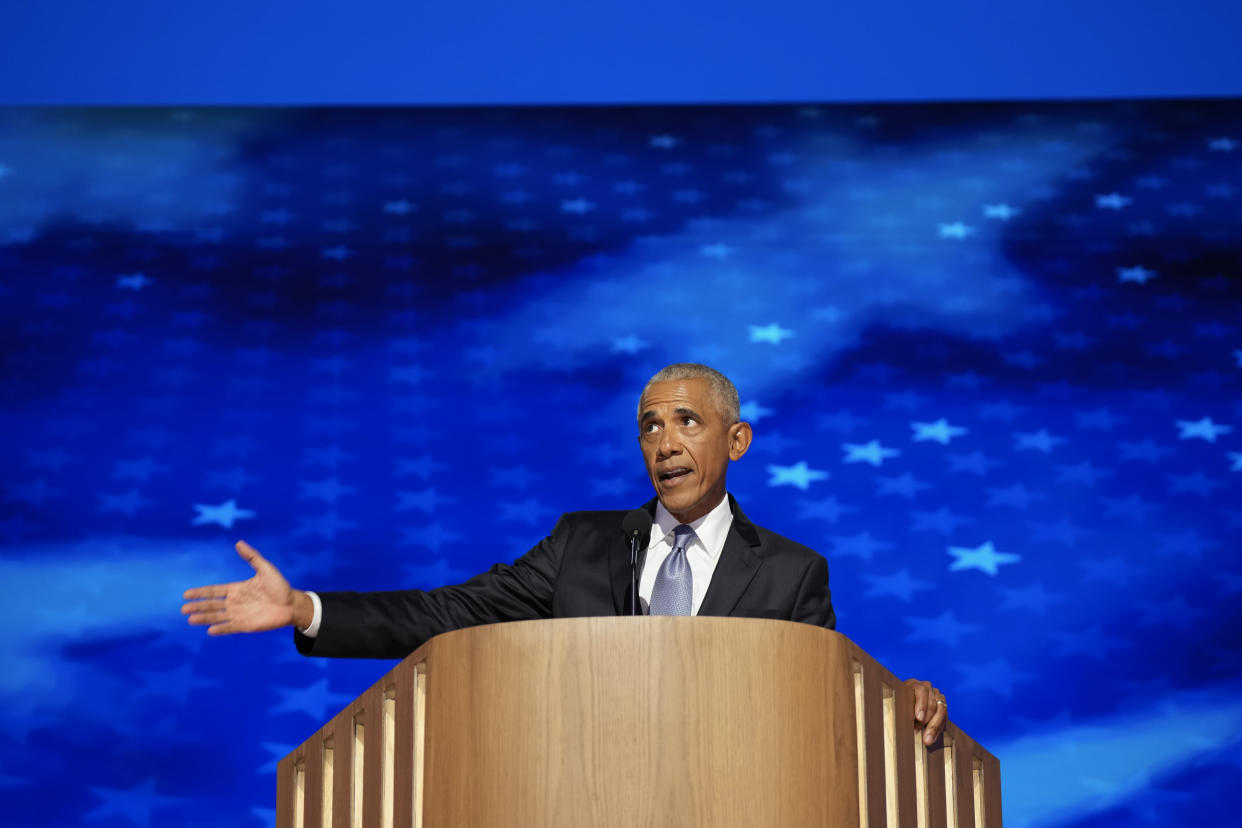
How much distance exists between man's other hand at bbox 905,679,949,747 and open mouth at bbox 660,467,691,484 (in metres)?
0.59

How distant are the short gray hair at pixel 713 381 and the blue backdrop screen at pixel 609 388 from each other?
1603 millimetres

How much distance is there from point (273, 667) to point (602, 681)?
8.32ft

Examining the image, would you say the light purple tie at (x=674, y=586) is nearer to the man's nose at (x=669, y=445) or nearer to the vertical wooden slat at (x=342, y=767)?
the man's nose at (x=669, y=445)

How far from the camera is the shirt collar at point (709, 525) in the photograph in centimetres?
256

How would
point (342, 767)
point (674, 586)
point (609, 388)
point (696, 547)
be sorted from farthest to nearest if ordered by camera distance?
1. point (609, 388)
2. point (696, 547)
3. point (674, 586)
4. point (342, 767)

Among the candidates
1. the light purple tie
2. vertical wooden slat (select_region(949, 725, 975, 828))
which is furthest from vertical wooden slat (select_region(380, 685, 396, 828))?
vertical wooden slat (select_region(949, 725, 975, 828))

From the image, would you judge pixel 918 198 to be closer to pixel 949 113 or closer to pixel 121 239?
pixel 949 113

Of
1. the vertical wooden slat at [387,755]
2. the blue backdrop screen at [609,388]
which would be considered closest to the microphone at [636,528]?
the vertical wooden slat at [387,755]

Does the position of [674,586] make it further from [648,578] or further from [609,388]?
[609,388]

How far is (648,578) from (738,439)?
0.35 metres

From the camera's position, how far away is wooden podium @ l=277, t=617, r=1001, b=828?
1.83m

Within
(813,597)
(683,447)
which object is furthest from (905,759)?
(683,447)

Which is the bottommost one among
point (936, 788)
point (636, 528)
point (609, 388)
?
point (936, 788)

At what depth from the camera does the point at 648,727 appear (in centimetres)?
184
